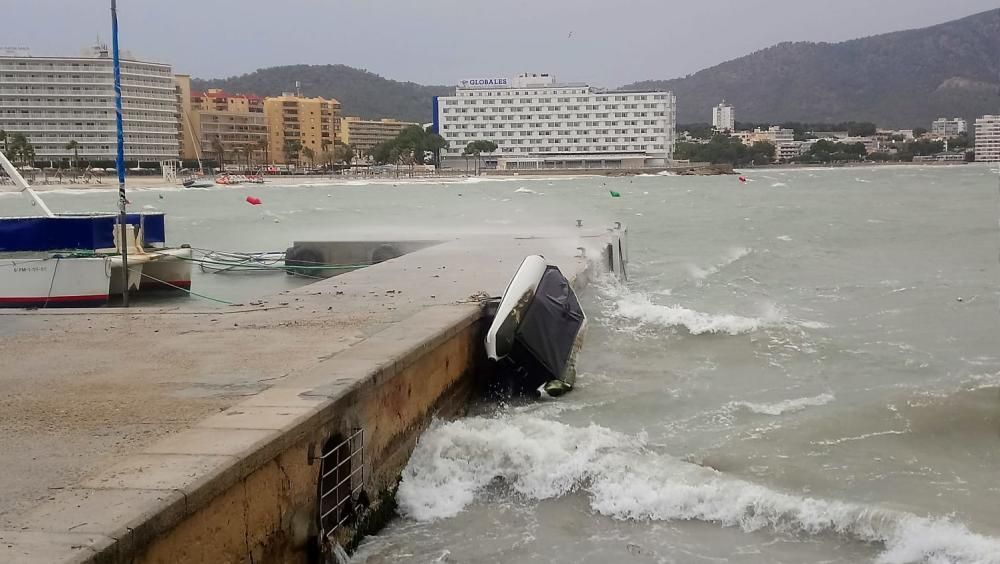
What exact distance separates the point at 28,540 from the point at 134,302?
57.8 feet

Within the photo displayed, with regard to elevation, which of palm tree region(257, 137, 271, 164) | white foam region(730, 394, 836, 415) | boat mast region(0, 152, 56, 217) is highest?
palm tree region(257, 137, 271, 164)

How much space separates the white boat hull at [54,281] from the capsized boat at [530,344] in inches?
441

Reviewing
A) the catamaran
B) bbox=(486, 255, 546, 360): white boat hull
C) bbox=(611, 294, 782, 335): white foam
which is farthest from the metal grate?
the catamaran

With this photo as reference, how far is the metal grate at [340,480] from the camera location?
241 inches

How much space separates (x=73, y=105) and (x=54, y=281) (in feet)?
504

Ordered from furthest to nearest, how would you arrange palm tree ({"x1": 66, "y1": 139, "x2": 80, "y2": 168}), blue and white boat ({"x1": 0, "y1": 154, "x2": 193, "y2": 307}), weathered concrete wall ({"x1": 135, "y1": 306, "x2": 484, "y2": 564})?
palm tree ({"x1": 66, "y1": 139, "x2": 80, "y2": 168}), blue and white boat ({"x1": 0, "y1": 154, "x2": 193, "y2": 307}), weathered concrete wall ({"x1": 135, "y1": 306, "x2": 484, "y2": 564})

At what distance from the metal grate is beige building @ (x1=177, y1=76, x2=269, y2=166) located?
17363 centimetres

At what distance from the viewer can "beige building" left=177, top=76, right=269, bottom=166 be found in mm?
177200

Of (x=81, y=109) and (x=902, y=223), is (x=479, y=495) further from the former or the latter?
(x=81, y=109)

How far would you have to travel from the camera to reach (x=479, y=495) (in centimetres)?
737

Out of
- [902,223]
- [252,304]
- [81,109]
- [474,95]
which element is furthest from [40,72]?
[252,304]

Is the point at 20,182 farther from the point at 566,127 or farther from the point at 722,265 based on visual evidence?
the point at 566,127

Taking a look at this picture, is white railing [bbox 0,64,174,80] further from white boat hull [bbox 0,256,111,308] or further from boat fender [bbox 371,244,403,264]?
white boat hull [bbox 0,256,111,308]

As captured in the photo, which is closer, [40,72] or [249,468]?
[249,468]
